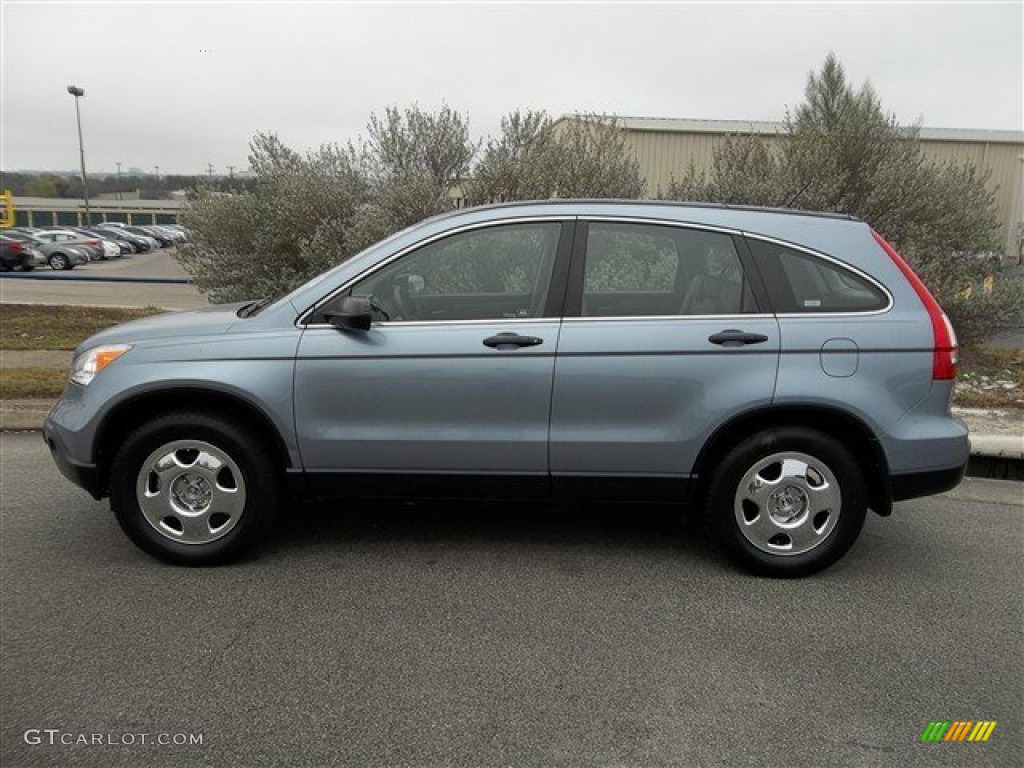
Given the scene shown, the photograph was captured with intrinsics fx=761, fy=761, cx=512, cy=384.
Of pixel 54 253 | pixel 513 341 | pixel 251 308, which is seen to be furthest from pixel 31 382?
pixel 54 253

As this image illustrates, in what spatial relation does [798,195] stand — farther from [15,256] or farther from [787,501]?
[15,256]

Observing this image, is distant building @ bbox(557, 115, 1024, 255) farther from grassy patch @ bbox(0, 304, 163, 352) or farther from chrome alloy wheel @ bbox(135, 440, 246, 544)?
chrome alloy wheel @ bbox(135, 440, 246, 544)

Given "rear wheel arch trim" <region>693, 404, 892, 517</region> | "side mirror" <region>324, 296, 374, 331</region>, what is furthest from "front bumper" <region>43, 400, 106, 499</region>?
"rear wheel arch trim" <region>693, 404, 892, 517</region>

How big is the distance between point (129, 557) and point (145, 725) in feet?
5.15

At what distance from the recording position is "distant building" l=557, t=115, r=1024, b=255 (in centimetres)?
2088

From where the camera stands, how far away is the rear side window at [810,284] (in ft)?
12.0

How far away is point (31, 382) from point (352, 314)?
539 cm

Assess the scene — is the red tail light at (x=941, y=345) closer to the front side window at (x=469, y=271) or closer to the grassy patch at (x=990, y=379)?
the front side window at (x=469, y=271)

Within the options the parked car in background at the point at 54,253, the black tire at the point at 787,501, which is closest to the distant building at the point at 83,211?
the parked car in background at the point at 54,253

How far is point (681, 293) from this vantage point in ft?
12.5

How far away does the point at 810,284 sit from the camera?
3.70m

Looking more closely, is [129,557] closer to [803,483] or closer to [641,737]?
[641,737]

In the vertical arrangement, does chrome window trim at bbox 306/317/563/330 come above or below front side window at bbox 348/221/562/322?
below

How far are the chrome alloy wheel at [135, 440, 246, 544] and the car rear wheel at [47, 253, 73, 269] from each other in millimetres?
38711
